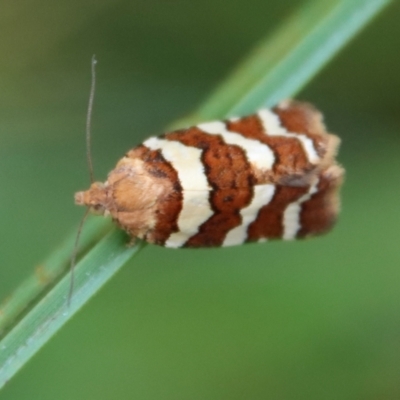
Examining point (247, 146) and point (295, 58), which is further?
point (247, 146)

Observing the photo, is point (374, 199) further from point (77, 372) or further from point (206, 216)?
point (77, 372)

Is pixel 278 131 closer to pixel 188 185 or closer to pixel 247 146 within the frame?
pixel 247 146

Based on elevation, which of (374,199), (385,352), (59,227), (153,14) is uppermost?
(153,14)

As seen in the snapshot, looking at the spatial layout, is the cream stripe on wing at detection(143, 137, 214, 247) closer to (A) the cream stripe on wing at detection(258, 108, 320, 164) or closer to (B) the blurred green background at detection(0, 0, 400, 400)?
(A) the cream stripe on wing at detection(258, 108, 320, 164)

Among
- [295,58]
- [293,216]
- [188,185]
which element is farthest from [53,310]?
[295,58]

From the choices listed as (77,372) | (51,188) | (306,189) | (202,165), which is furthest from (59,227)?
(306,189)

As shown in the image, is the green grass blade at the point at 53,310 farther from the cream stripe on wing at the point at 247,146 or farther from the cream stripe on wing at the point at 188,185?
the cream stripe on wing at the point at 247,146

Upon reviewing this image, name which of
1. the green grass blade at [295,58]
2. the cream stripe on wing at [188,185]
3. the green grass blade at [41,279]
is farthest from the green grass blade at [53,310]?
the green grass blade at [295,58]
